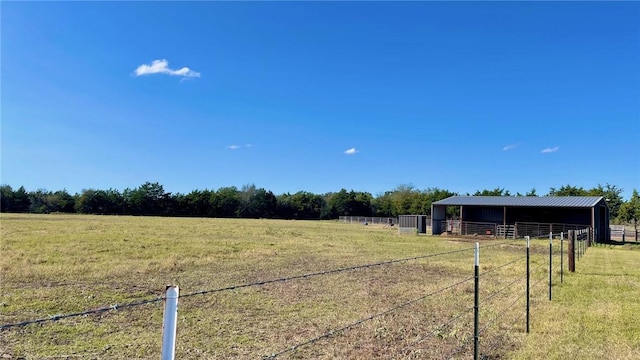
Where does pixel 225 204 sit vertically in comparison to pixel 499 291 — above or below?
above

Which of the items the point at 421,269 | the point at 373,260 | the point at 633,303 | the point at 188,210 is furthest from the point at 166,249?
the point at 188,210

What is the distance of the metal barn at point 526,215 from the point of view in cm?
3050

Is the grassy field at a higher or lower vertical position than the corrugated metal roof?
lower

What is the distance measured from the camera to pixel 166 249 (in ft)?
57.7

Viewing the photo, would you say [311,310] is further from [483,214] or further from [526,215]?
[483,214]

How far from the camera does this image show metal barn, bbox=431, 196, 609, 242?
30.5 metres

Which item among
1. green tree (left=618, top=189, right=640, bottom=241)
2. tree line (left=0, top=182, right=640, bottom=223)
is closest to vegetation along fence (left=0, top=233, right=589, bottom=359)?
green tree (left=618, top=189, right=640, bottom=241)

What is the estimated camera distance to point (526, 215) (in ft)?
113

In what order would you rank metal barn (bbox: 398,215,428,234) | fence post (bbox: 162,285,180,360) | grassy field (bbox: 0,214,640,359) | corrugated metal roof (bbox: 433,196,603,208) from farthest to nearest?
metal barn (bbox: 398,215,428,234), corrugated metal roof (bbox: 433,196,603,208), grassy field (bbox: 0,214,640,359), fence post (bbox: 162,285,180,360)

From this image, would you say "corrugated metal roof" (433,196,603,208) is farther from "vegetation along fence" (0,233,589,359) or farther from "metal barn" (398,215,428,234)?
"vegetation along fence" (0,233,589,359)

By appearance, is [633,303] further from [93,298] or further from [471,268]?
[93,298]

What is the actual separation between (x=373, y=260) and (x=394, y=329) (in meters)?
9.26

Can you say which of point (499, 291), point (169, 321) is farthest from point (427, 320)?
point (169, 321)

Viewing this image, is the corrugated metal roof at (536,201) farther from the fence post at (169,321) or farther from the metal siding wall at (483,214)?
the fence post at (169,321)
